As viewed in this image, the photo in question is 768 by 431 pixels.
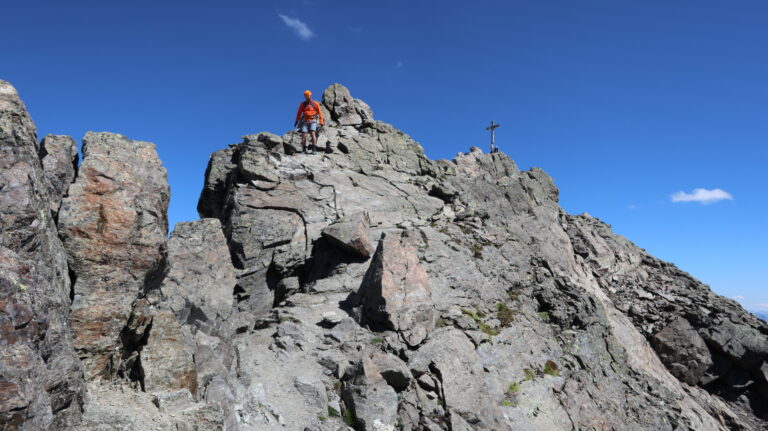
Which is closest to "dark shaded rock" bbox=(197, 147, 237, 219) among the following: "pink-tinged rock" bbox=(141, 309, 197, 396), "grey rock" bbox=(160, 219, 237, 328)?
"grey rock" bbox=(160, 219, 237, 328)

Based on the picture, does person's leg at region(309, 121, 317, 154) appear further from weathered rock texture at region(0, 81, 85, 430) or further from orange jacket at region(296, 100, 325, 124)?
weathered rock texture at region(0, 81, 85, 430)

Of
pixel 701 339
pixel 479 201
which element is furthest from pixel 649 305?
pixel 479 201

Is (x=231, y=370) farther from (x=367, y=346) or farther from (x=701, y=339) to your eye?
(x=701, y=339)

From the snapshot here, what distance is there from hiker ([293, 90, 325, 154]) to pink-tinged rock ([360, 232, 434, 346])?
1531 centimetres

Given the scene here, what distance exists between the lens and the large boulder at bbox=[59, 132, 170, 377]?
13328 millimetres

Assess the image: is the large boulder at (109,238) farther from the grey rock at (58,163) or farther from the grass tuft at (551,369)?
the grass tuft at (551,369)

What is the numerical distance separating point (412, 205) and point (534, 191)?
45.0ft

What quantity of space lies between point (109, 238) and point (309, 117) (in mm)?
22307

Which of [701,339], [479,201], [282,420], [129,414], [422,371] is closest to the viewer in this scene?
[129,414]

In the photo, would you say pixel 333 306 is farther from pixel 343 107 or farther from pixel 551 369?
pixel 343 107

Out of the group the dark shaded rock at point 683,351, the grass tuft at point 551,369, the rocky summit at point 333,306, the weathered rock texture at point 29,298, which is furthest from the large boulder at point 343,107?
the weathered rock texture at point 29,298

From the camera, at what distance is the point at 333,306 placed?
2298cm

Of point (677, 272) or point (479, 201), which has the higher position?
point (479, 201)

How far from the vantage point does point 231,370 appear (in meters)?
16.2
